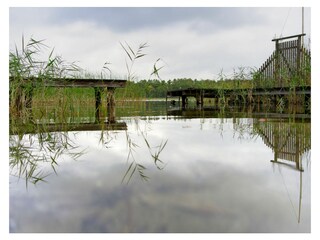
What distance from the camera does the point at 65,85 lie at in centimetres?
471

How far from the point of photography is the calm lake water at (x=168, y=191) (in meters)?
0.91

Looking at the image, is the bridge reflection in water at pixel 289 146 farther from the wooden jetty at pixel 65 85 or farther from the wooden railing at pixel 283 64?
the wooden railing at pixel 283 64

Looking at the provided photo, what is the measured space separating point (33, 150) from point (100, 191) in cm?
108

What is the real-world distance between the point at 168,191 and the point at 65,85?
12.8 ft

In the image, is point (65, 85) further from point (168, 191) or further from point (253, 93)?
point (253, 93)

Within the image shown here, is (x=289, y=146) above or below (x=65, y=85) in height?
below

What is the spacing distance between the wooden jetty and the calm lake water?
208cm

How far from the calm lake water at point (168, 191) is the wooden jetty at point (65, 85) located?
208 centimetres

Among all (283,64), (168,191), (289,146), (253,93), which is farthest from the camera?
(283,64)

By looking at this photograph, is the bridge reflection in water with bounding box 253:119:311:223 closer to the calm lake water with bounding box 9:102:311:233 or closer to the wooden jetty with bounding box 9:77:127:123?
the calm lake water with bounding box 9:102:311:233

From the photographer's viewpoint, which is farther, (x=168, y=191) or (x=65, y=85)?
(x=65, y=85)

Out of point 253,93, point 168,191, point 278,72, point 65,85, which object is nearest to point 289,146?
point 168,191

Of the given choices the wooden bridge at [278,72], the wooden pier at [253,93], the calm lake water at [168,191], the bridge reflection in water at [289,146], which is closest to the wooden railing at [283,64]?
the wooden bridge at [278,72]

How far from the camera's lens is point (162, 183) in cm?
131
